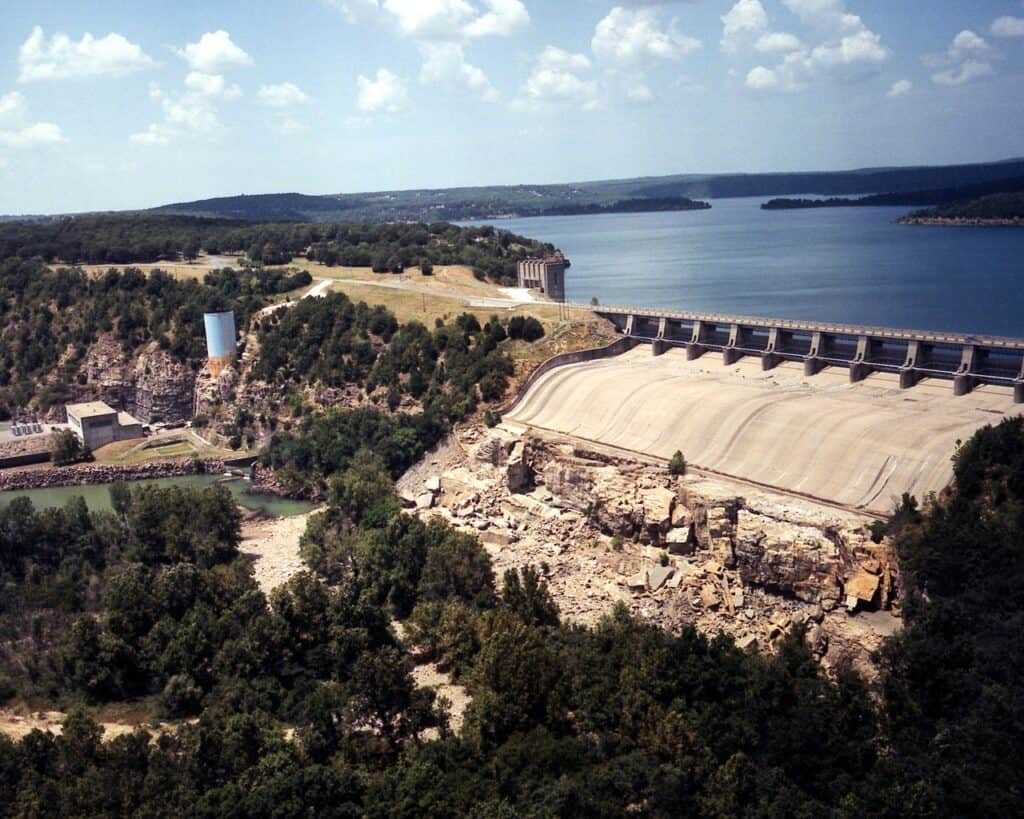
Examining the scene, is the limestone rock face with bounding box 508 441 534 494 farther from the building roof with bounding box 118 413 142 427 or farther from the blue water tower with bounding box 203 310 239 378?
the blue water tower with bounding box 203 310 239 378

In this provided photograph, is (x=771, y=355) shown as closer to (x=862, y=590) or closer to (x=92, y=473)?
(x=862, y=590)

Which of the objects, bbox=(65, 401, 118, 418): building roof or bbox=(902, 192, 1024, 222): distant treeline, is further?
bbox=(902, 192, 1024, 222): distant treeline

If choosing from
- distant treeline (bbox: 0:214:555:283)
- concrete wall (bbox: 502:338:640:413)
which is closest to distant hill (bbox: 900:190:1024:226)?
distant treeline (bbox: 0:214:555:283)

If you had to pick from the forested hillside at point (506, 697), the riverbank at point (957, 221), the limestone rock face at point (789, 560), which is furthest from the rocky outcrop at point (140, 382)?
the riverbank at point (957, 221)

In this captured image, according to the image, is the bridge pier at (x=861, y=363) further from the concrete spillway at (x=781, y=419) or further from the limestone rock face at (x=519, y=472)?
the limestone rock face at (x=519, y=472)

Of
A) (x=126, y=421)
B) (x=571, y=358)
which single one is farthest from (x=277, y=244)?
(x=571, y=358)

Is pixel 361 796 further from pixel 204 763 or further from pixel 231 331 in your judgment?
pixel 231 331

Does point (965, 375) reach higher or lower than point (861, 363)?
lower
